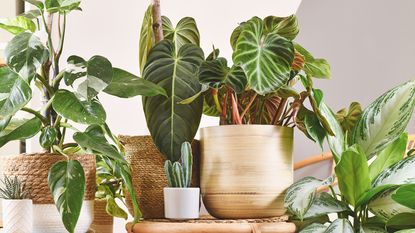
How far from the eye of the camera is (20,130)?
124cm

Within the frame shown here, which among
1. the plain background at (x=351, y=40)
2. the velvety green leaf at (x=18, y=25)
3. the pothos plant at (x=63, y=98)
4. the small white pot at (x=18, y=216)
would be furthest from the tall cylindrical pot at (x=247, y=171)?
the plain background at (x=351, y=40)

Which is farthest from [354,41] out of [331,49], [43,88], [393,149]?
[43,88]

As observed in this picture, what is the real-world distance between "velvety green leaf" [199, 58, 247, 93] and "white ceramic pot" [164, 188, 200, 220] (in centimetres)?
25

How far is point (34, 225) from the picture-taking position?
1.24 metres

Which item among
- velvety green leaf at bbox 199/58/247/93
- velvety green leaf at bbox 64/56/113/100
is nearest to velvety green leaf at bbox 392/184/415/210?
velvety green leaf at bbox 199/58/247/93

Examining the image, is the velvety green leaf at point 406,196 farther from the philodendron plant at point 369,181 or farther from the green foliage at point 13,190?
the green foliage at point 13,190

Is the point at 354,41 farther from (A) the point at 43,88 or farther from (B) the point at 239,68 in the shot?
(A) the point at 43,88

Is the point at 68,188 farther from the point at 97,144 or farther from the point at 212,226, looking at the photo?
the point at 212,226

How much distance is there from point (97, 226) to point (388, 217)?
34.1 inches

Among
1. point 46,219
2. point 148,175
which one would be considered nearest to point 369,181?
point 148,175

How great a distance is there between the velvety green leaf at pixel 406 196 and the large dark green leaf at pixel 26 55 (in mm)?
810

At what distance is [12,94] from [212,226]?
1.66ft

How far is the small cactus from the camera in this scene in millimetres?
1278

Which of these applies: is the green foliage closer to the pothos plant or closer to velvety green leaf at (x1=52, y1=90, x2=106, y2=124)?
the pothos plant
